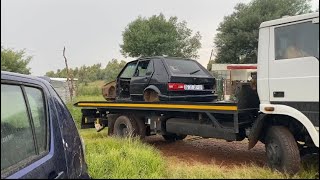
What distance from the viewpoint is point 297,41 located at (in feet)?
17.7

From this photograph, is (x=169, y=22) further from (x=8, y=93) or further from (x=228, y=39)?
(x=8, y=93)

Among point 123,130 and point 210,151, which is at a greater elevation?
point 123,130

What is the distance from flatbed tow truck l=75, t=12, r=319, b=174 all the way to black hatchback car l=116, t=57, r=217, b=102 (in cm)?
108

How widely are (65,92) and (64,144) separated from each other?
25.5m

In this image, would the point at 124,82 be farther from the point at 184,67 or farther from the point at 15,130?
the point at 15,130

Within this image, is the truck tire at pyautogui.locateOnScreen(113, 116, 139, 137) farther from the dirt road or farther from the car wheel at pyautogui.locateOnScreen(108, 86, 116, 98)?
the car wheel at pyautogui.locateOnScreen(108, 86, 116, 98)

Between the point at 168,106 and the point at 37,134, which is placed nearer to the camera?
the point at 37,134

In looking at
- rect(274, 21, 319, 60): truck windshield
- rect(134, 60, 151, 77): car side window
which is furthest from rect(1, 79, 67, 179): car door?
rect(134, 60, 151, 77): car side window

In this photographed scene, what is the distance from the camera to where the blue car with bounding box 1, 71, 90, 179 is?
2568mm

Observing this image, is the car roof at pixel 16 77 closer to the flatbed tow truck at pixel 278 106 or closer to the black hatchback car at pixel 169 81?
the flatbed tow truck at pixel 278 106

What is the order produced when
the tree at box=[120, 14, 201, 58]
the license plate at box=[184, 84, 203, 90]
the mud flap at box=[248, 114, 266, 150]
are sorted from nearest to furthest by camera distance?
the mud flap at box=[248, 114, 266, 150]
the license plate at box=[184, 84, 203, 90]
the tree at box=[120, 14, 201, 58]

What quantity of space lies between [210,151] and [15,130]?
5983 millimetres

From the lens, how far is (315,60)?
5.05m

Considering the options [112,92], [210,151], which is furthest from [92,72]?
[210,151]
